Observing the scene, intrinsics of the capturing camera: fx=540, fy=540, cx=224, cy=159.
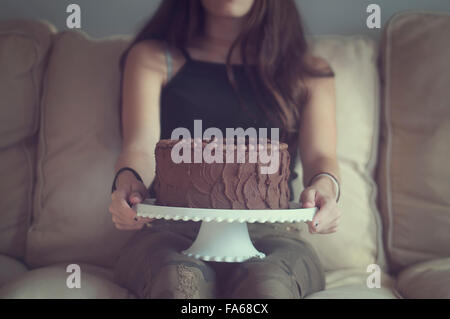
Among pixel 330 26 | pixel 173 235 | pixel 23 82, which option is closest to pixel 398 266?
pixel 173 235

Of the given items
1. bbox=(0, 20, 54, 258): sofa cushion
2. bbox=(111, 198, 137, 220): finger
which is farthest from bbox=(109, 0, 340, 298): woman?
bbox=(0, 20, 54, 258): sofa cushion

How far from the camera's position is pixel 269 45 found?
1.38m

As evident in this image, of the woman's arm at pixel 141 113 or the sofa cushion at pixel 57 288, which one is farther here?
Answer: the woman's arm at pixel 141 113

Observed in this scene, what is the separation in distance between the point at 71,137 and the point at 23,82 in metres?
0.21

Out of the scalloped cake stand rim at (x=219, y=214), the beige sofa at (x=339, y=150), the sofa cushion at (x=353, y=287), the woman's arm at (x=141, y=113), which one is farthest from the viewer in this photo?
the beige sofa at (x=339, y=150)

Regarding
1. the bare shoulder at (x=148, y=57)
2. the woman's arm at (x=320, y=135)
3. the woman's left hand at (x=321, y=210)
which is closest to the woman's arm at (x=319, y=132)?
the woman's arm at (x=320, y=135)

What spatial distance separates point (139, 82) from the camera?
51.1 inches

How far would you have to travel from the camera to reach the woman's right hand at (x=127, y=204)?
Answer: 997mm

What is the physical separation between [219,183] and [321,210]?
8.1 inches

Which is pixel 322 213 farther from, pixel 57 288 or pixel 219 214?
pixel 57 288

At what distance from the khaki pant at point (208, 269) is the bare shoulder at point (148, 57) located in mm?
404

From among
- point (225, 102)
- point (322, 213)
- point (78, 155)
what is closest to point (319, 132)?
point (225, 102)

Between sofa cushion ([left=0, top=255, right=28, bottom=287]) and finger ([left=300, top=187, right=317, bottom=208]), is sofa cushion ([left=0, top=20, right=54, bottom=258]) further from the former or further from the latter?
finger ([left=300, top=187, right=317, bottom=208])

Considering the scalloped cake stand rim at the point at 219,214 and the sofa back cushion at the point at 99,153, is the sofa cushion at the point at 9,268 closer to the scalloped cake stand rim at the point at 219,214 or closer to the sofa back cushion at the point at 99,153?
the sofa back cushion at the point at 99,153
